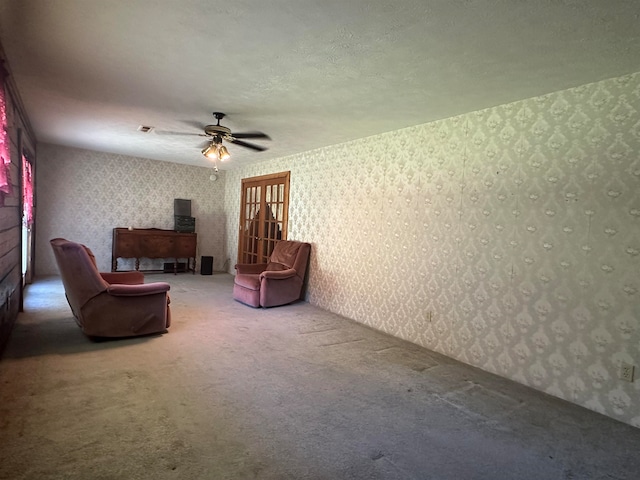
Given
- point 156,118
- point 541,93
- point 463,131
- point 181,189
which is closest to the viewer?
point 541,93

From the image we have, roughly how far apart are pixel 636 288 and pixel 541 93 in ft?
5.07

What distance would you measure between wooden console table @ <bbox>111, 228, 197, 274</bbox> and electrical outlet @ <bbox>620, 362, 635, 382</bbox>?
683 centimetres

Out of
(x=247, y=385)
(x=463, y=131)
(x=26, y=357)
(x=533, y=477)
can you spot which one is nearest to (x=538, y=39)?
(x=463, y=131)

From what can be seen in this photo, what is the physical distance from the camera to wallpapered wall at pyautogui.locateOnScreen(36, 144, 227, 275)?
21.3 ft

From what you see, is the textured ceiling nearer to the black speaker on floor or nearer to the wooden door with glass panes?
the wooden door with glass panes

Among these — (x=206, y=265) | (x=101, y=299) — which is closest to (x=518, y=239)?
(x=101, y=299)

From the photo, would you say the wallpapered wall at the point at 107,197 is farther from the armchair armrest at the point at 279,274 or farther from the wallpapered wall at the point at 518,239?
the wallpapered wall at the point at 518,239

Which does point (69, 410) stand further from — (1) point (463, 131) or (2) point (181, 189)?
(2) point (181, 189)

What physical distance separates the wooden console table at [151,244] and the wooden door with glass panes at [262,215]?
3.46 feet

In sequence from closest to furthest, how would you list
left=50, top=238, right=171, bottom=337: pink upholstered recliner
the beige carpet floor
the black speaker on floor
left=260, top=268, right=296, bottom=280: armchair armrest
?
the beige carpet floor → left=50, top=238, right=171, bottom=337: pink upholstered recliner → left=260, top=268, right=296, bottom=280: armchair armrest → the black speaker on floor

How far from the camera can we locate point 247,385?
2.69 m

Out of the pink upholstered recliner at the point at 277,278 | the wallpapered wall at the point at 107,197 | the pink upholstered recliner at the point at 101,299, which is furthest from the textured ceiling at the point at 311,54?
the wallpapered wall at the point at 107,197

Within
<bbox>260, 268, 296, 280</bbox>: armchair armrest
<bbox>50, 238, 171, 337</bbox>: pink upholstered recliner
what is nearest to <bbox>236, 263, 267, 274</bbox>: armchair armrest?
<bbox>260, 268, 296, 280</bbox>: armchair armrest

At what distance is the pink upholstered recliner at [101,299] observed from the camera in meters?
3.34
